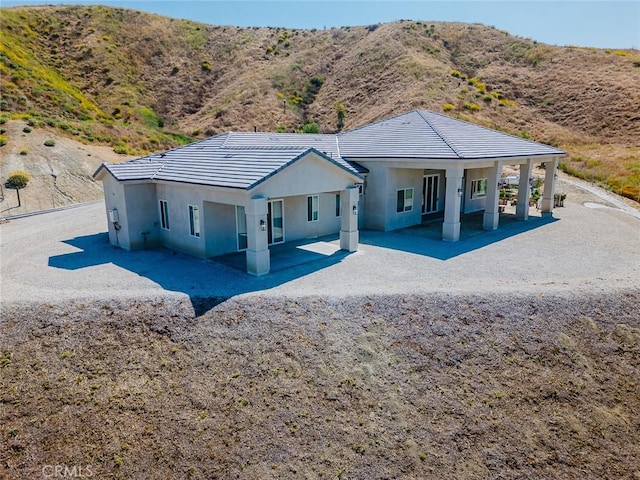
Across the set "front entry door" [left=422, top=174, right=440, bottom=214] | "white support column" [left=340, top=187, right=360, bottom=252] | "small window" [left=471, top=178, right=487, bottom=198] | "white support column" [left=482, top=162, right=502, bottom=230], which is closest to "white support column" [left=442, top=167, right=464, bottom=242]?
"white support column" [left=482, top=162, right=502, bottom=230]

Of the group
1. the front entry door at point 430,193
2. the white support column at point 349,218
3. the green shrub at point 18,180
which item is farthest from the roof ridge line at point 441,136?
the green shrub at point 18,180

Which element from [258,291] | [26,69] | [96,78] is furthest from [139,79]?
[258,291]

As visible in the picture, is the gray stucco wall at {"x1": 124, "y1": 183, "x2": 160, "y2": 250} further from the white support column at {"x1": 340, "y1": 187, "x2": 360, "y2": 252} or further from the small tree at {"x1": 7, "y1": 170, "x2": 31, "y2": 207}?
the small tree at {"x1": 7, "y1": 170, "x2": 31, "y2": 207}

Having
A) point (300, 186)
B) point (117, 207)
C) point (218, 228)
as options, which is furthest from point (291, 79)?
point (300, 186)

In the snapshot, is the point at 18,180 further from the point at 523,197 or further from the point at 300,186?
the point at 523,197

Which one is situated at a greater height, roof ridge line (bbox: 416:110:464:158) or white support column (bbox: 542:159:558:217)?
roof ridge line (bbox: 416:110:464:158)

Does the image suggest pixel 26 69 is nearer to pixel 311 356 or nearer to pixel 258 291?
pixel 258 291

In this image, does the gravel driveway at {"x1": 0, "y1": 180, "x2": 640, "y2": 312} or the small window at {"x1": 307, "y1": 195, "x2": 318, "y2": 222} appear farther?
the small window at {"x1": 307, "y1": 195, "x2": 318, "y2": 222}
